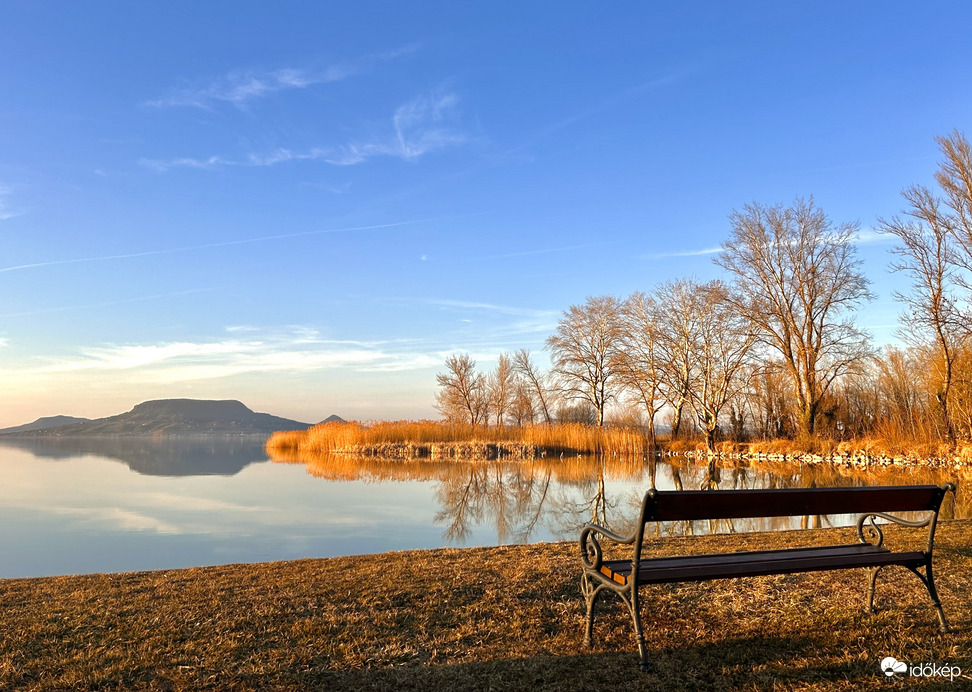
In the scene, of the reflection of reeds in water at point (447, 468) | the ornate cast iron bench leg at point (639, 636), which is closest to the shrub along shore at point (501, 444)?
the reflection of reeds in water at point (447, 468)

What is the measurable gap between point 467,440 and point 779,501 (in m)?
26.5

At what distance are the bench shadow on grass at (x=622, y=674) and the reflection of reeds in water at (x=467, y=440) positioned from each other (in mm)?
24989

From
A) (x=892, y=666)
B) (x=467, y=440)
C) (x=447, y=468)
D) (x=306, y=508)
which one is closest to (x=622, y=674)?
(x=892, y=666)

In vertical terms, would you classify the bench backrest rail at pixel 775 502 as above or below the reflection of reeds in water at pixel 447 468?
above

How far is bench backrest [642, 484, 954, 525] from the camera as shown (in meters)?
3.34

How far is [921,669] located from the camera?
325 cm

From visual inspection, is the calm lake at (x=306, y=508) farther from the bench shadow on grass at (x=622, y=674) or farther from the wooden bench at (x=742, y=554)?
the bench shadow on grass at (x=622, y=674)

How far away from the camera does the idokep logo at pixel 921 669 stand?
3.16 m

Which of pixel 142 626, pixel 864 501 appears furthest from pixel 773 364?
pixel 142 626

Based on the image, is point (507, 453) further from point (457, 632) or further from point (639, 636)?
point (639, 636)

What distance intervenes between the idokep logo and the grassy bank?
0.06 metres

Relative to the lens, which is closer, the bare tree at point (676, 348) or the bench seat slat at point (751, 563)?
the bench seat slat at point (751, 563)

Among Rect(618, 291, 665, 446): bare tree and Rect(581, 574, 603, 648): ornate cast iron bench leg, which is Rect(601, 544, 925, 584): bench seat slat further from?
Rect(618, 291, 665, 446): bare tree

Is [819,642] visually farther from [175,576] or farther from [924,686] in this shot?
[175,576]
